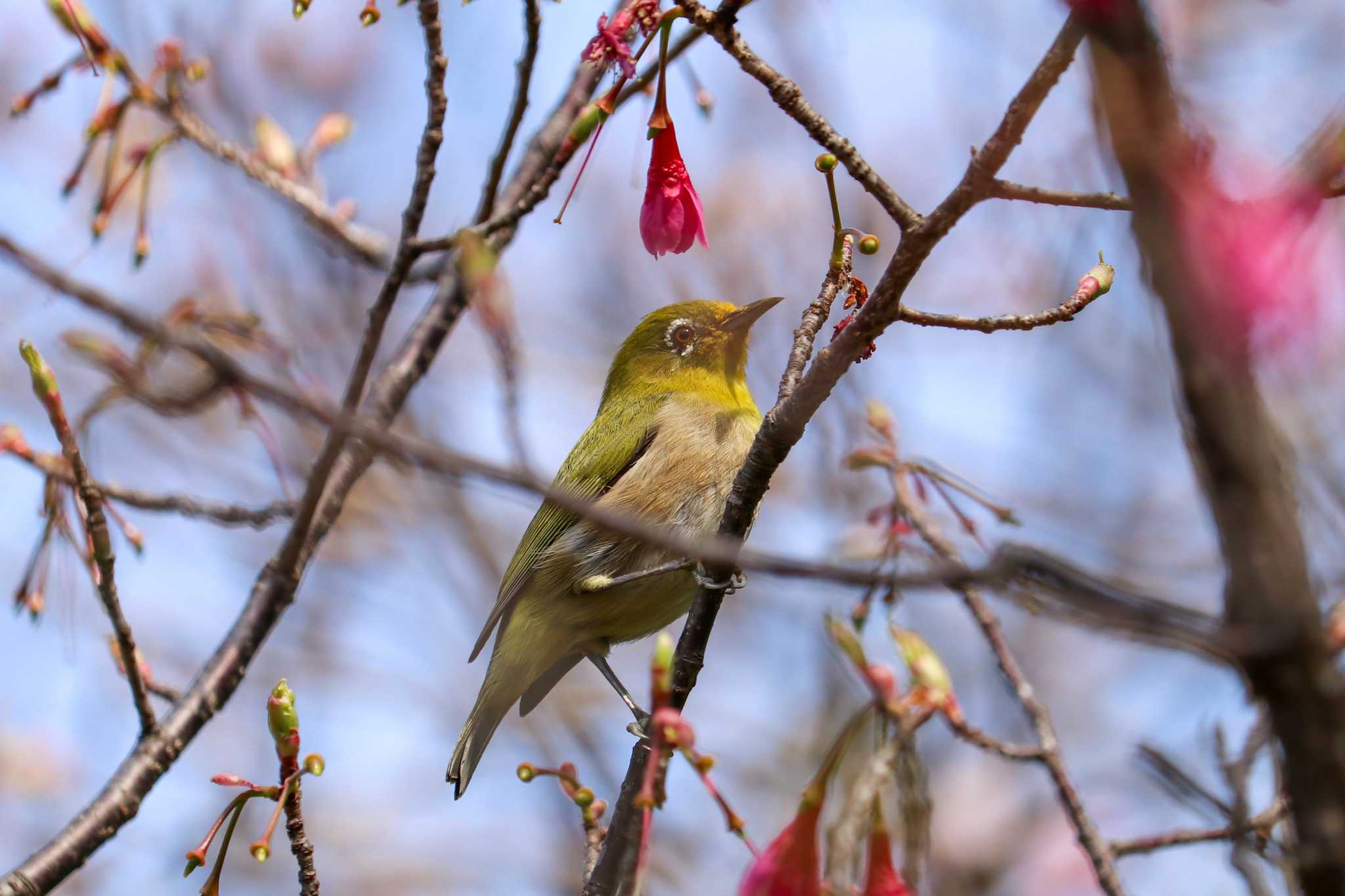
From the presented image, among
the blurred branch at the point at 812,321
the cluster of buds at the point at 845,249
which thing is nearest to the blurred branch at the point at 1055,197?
the cluster of buds at the point at 845,249

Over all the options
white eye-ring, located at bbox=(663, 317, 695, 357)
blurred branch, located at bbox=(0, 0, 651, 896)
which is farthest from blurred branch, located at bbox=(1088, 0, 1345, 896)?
white eye-ring, located at bbox=(663, 317, 695, 357)

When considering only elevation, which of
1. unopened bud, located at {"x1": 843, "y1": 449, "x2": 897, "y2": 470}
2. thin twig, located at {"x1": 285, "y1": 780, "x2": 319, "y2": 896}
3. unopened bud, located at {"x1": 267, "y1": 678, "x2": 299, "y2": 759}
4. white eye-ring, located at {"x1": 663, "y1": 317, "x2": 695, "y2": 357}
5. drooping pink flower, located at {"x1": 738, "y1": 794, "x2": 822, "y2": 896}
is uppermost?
white eye-ring, located at {"x1": 663, "y1": 317, "x2": 695, "y2": 357}

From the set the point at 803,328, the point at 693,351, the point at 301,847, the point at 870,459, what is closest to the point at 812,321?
the point at 803,328

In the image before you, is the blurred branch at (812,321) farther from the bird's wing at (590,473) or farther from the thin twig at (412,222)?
the bird's wing at (590,473)

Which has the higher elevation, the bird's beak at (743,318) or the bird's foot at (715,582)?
the bird's beak at (743,318)

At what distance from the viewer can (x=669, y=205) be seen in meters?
2.75

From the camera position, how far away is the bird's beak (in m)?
5.27

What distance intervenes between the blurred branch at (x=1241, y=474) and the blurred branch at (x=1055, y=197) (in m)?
0.48

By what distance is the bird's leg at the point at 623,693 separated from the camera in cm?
408

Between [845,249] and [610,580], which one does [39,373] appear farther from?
[610,580]

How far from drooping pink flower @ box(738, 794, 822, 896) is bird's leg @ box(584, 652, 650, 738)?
197 centimetres

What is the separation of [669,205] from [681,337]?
113 inches

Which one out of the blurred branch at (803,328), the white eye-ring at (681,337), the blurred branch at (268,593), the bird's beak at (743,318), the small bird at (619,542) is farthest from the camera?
the white eye-ring at (681,337)

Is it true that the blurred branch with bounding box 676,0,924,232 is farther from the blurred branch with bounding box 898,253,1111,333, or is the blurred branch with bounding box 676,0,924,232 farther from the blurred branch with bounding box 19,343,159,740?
the blurred branch with bounding box 19,343,159,740
